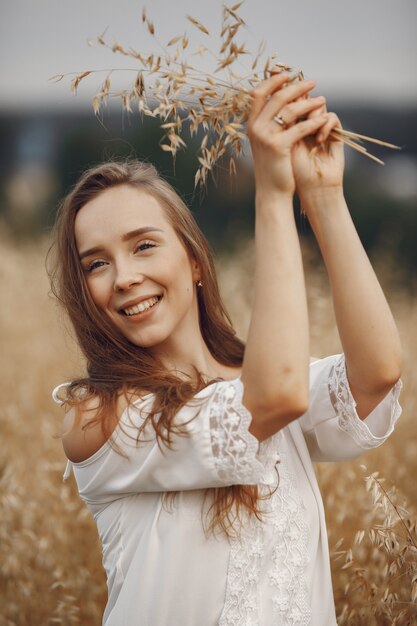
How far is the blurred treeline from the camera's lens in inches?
306

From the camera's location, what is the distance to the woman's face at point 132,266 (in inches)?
66.9

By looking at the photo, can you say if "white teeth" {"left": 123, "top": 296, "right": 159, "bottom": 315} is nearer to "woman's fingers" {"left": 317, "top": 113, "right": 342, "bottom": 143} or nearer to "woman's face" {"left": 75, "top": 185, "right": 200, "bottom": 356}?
"woman's face" {"left": 75, "top": 185, "right": 200, "bottom": 356}

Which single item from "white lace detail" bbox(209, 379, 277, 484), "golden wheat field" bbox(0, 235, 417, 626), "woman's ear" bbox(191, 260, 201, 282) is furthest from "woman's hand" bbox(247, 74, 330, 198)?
"golden wheat field" bbox(0, 235, 417, 626)

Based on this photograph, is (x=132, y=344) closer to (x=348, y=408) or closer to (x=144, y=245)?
(x=144, y=245)

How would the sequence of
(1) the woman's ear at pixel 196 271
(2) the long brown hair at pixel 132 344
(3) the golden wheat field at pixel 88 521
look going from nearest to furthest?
(2) the long brown hair at pixel 132 344, (1) the woman's ear at pixel 196 271, (3) the golden wheat field at pixel 88 521

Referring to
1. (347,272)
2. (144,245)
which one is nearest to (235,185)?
(144,245)

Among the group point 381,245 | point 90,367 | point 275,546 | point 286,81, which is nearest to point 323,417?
point 275,546

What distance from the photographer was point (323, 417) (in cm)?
172

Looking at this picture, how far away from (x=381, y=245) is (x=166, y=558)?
6269mm

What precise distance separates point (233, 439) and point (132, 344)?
1.60 feet

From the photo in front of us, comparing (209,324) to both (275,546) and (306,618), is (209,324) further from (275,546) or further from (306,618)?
(306,618)

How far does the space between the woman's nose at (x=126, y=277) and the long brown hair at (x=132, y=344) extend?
114mm

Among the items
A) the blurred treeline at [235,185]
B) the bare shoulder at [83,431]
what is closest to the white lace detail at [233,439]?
the bare shoulder at [83,431]

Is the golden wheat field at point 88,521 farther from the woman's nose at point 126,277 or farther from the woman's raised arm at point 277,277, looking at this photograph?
the woman's raised arm at point 277,277
